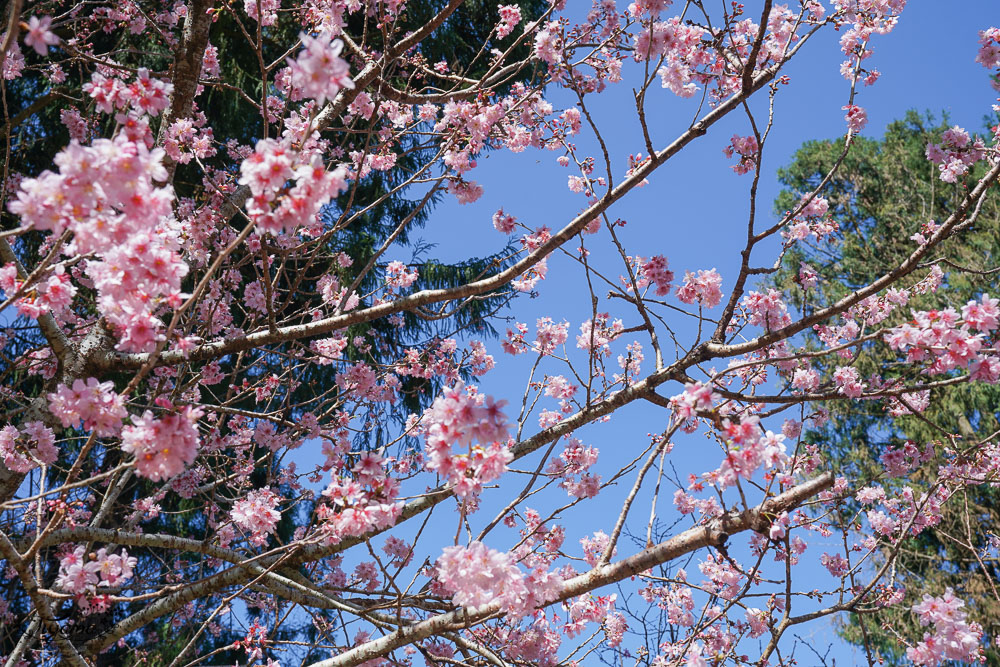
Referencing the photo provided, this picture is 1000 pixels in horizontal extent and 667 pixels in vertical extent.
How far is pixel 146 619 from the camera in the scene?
354 cm

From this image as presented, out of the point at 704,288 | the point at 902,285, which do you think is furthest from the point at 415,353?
the point at 902,285

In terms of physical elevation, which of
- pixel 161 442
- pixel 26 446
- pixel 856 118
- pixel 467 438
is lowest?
pixel 467 438

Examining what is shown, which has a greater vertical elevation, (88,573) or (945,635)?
(88,573)

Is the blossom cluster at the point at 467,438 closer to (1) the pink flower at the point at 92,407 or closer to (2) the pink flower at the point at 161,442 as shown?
(2) the pink flower at the point at 161,442

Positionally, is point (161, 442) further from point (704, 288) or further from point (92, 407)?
point (704, 288)

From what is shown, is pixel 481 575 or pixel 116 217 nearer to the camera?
pixel 116 217

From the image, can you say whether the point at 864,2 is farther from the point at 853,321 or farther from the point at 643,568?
the point at 643,568

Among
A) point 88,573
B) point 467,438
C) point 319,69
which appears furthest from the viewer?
point 88,573

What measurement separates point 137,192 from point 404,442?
297 inches

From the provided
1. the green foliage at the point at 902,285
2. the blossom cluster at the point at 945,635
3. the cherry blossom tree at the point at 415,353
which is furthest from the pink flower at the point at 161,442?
the green foliage at the point at 902,285

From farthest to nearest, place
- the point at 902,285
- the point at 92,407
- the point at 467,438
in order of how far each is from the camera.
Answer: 1. the point at 902,285
2. the point at 92,407
3. the point at 467,438

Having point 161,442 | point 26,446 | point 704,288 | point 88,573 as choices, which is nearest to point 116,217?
point 161,442

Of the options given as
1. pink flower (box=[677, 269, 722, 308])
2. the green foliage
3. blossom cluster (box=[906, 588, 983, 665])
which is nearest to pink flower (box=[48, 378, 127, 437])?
pink flower (box=[677, 269, 722, 308])

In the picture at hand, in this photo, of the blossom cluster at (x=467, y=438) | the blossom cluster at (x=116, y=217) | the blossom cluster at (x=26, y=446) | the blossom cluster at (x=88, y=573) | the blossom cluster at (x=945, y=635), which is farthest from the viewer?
the blossom cluster at (x=945, y=635)
